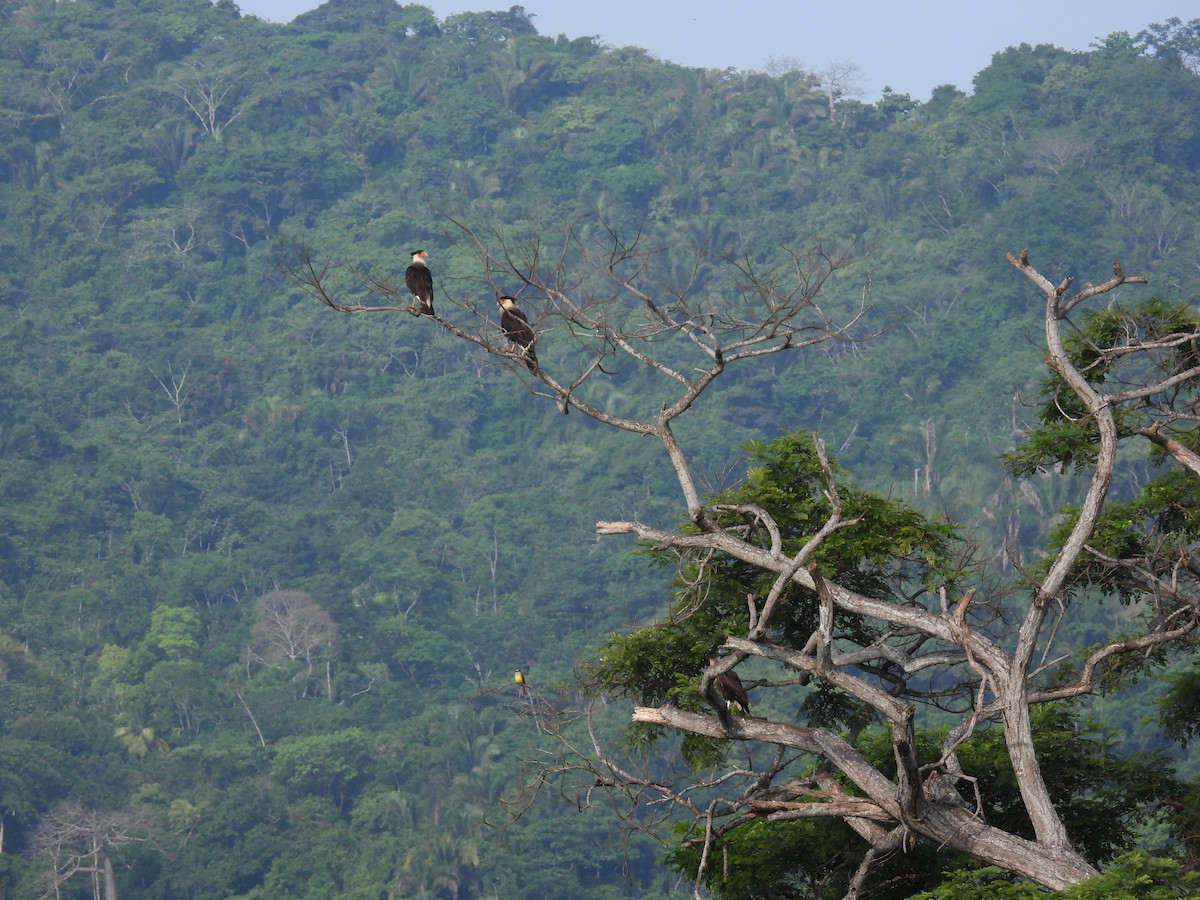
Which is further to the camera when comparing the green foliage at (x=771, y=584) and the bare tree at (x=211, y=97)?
the bare tree at (x=211, y=97)

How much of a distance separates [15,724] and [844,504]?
25.2 m

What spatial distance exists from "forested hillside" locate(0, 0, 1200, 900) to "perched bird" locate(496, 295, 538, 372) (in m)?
18.0

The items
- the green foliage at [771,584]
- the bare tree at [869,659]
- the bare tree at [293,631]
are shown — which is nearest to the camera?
the bare tree at [869,659]

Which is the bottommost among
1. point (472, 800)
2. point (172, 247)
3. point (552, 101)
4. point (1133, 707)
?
point (472, 800)

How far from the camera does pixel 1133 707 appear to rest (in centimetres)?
2969

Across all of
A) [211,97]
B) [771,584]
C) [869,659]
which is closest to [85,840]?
[771,584]

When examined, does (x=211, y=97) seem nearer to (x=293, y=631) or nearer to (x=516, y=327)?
(x=293, y=631)

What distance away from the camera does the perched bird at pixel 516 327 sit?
8.56 m

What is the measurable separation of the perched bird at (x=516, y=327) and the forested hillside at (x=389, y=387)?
59.1ft

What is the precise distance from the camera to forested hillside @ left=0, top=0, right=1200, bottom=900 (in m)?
31.5

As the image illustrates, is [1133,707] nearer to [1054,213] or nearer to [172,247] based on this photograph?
[1054,213]

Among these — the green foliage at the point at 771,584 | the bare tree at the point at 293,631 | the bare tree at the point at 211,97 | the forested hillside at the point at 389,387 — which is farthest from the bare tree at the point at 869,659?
the bare tree at the point at 211,97

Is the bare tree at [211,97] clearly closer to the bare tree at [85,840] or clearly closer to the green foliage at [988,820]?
the bare tree at [85,840]

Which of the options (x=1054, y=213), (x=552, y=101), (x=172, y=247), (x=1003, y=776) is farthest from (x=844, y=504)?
(x=552, y=101)
